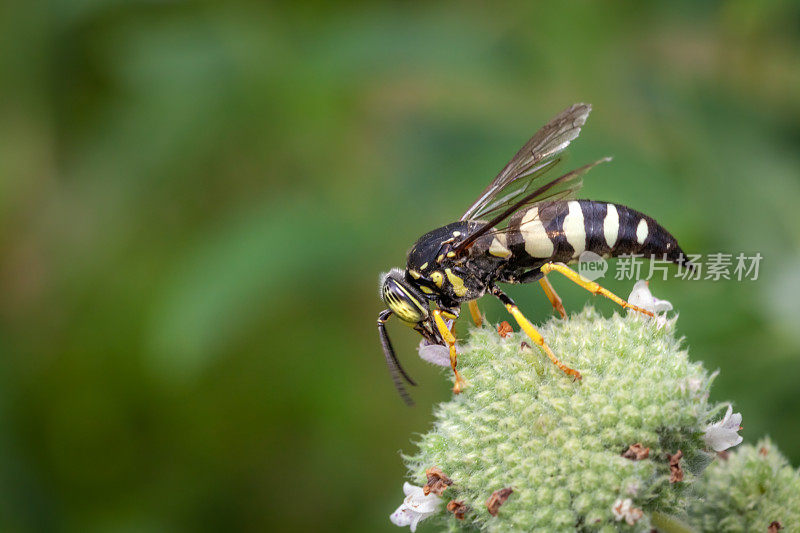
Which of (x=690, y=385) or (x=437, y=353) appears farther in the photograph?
(x=437, y=353)

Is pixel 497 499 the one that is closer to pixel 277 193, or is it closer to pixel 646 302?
pixel 646 302

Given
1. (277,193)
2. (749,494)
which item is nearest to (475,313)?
(749,494)

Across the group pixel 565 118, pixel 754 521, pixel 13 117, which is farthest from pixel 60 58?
pixel 754 521

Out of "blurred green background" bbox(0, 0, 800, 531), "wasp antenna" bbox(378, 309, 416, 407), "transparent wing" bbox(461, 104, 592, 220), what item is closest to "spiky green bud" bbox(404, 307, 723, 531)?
"wasp antenna" bbox(378, 309, 416, 407)

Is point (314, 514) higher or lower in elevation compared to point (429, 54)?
lower

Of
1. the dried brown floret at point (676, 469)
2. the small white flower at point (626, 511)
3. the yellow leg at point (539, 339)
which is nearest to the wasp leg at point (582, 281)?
the yellow leg at point (539, 339)

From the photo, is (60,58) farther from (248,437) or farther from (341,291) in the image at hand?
(248,437)

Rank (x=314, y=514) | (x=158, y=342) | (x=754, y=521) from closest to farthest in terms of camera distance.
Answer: (x=754, y=521)
(x=158, y=342)
(x=314, y=514)

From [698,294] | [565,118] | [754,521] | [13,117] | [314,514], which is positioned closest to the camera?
[754,521]
